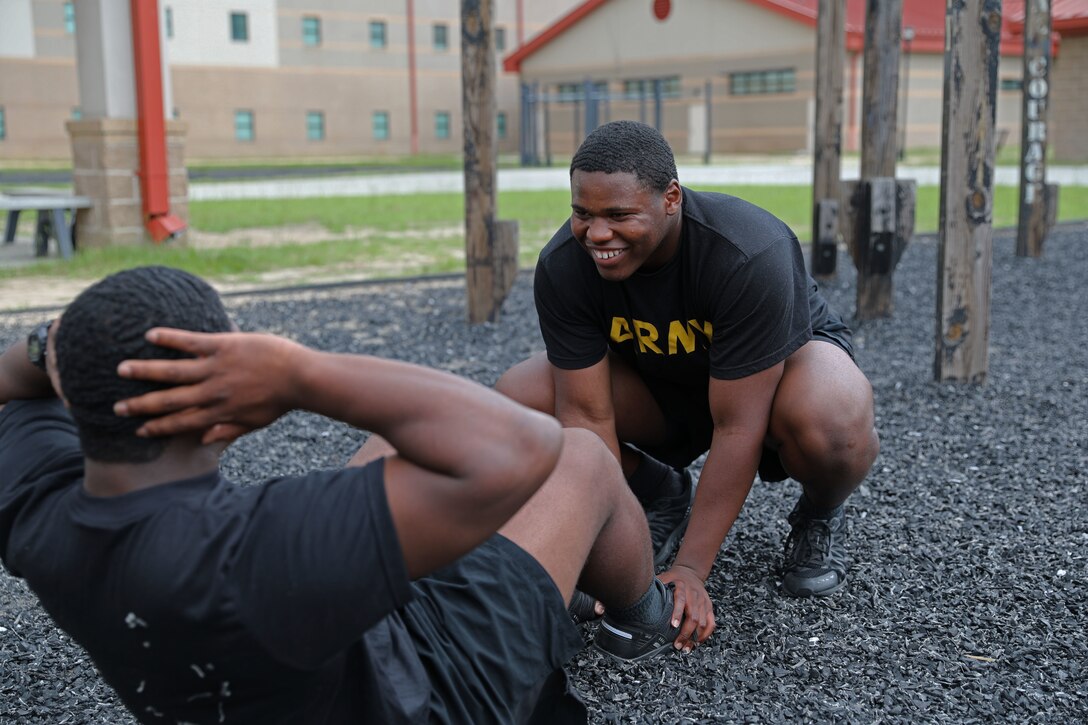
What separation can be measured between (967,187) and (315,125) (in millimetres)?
38053

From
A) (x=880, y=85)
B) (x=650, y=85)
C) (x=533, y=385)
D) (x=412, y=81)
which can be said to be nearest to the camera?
(x=533, y=385)

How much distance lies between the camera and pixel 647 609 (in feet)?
8.21

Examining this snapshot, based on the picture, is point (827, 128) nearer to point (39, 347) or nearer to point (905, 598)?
point (905, 598)

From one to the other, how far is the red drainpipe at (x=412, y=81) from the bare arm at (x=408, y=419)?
4057 cm

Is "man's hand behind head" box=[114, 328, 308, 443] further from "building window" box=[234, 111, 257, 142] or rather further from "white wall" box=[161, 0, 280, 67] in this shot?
"building window" box=[234, 111, 257, 142]

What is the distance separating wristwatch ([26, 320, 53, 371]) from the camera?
1757mm

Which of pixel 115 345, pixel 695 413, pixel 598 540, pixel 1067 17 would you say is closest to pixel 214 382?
pixel 115 345

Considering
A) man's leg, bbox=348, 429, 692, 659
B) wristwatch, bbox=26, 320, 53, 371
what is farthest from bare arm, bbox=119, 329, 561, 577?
wristwatch, bbox=26, 320, 53, 371

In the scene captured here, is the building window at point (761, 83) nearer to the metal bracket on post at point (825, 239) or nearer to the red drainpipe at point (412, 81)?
the red drainpipe at point (412, 81)

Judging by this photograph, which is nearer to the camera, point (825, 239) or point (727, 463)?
point (727, 463)

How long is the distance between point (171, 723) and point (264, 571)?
368 millimetres

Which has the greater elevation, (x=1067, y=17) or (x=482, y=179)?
(x=1067, y=17)

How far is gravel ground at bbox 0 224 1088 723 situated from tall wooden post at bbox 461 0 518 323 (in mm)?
1274

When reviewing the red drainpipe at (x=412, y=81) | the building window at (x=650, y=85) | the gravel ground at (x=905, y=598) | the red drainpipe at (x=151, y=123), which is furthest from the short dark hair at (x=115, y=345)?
the red drainpipe at (x=412, y=81)
